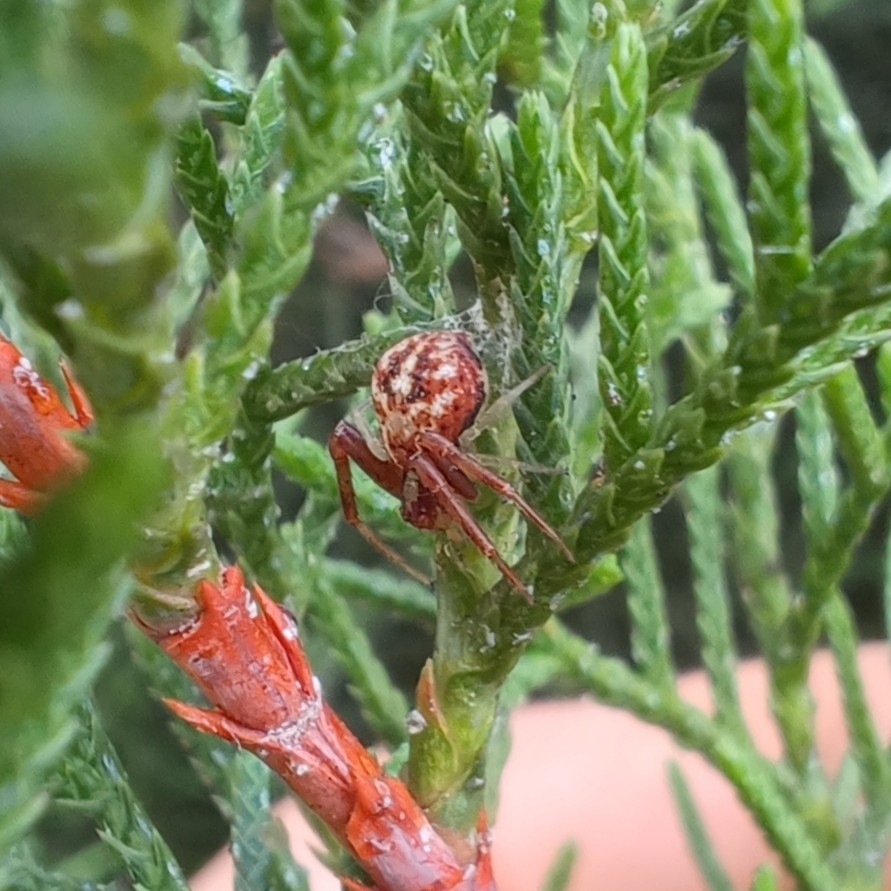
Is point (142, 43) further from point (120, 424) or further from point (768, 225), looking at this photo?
point (768, 225)

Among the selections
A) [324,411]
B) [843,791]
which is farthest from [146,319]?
[324,411]

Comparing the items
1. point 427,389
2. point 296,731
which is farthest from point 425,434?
point 296,731

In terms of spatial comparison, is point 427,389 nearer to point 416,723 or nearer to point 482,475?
point 482,475

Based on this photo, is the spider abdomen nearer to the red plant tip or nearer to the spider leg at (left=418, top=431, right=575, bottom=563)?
the spider leg at (left=418, top=431, right=575, bottom=563)

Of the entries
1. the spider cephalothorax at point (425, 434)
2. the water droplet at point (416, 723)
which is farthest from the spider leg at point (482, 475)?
the water droplet at point (416, 723)

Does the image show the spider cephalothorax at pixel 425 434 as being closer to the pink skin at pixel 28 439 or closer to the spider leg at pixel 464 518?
the spider leg at pixel 464 518

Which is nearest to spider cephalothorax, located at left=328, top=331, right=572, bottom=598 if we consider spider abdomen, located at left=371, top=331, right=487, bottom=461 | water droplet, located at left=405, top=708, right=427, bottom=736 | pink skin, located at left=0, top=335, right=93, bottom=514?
spider abdomen, located at left=371, top=331, right=487, bottom=461
